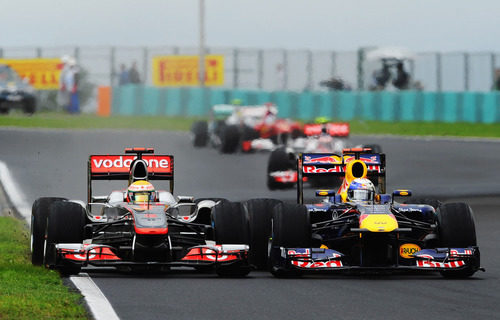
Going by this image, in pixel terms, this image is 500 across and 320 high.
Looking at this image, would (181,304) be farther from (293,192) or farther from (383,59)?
(383,59)

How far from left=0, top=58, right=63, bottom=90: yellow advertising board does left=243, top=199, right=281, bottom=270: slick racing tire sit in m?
45.7

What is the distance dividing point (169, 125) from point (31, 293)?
123ft

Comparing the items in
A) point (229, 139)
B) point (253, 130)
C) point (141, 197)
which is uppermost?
point (141, 197)

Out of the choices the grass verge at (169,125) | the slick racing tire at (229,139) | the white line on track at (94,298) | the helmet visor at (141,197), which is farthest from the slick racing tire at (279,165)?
the grass verge at (169,125)

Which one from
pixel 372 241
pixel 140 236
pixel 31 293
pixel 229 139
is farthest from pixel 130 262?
pixel 229 139

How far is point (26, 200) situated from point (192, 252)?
1183 centimetres

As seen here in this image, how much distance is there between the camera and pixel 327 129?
93.0 ft

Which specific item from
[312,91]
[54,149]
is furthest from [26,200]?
[312,91]

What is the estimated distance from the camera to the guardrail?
4994cm

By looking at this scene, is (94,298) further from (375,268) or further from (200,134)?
(200,134)

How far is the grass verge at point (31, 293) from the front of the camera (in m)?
10.5

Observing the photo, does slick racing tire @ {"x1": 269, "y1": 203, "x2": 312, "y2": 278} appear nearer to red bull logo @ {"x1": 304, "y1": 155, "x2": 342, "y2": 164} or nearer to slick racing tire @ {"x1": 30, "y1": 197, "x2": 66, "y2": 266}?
red bull logo @ {"x1": 304, "y1": 155, "x2": 342, "y2": 164}

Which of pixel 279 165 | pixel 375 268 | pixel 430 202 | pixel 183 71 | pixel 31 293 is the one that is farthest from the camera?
pixel 183 71

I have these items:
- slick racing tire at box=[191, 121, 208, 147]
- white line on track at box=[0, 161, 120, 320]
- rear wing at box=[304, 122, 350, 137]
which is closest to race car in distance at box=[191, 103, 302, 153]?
slick racing tire at box=[191, 121, 208, 147]
